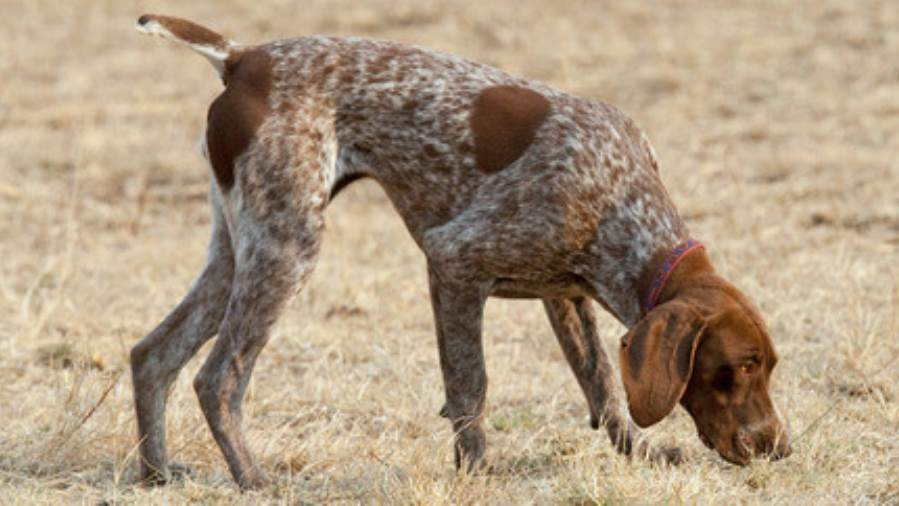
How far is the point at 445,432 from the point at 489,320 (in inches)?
77.8

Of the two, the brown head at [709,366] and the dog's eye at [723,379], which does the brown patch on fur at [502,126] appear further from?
the dog's eye at [723,379]

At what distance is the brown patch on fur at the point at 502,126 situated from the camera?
5578 millimetres

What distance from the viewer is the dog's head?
15.9 feet

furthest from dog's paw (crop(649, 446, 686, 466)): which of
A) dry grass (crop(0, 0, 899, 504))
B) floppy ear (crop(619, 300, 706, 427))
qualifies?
floppy ear (crop(619, 300, 706, 427))

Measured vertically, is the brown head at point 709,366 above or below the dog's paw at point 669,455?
above

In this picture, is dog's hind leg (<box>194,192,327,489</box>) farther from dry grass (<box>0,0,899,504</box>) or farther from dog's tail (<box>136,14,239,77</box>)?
dog's tail (<box>136,14,239,77</box>)

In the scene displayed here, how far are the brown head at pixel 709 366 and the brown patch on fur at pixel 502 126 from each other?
730 millimetres

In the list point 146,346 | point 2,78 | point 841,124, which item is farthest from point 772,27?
point 146,346

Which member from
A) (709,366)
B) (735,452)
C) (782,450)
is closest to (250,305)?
(709,366)

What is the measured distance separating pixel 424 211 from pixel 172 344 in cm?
101

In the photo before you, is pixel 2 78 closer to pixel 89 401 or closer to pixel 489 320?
pixel 489 320

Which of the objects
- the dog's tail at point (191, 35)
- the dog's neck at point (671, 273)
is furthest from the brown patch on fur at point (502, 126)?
the dog's tail at point (191, 35)

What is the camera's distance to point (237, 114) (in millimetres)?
5492

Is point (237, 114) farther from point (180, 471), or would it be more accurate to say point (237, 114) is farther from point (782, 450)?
point (782, 450)
